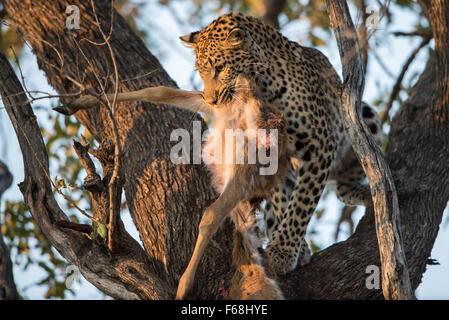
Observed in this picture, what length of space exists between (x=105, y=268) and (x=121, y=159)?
0.94 metres

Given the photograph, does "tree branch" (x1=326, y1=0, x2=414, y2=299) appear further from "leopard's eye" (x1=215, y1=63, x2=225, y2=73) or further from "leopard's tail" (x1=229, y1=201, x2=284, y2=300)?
"leopard's eye" (x1=215, y1=63, x2=225, y2=73)

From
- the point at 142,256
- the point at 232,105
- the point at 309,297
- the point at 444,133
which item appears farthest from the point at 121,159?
the point at 444,133

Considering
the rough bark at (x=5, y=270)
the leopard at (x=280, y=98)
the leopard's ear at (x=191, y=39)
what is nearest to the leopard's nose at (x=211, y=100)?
the leopard at (x=280, y=98)

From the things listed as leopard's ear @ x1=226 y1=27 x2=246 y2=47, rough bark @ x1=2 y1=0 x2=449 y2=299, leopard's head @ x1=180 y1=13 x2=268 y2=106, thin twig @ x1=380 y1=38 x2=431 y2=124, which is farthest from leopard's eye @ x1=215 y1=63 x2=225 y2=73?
thin twig @ x1=380 y1=38 x2=431 y2=124

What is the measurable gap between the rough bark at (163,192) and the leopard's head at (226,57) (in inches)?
23.6

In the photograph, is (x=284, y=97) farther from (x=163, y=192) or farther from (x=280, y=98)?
(x=163, y=192)

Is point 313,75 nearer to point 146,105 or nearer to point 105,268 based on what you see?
point 146,105

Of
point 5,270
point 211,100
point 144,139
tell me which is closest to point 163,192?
point 144,139

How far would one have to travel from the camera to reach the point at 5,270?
4.78 meters

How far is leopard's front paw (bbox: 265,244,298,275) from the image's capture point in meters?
5.58

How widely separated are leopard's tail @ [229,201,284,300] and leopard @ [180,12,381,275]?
0.69m

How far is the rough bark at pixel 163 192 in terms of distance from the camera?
204 inches

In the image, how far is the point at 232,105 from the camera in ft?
18.8

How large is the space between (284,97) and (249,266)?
2.01 meters
